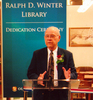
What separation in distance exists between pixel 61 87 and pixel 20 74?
780 mm

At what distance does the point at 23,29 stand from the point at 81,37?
0.87 meters

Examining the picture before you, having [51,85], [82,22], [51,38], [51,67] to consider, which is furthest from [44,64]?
[82,22]

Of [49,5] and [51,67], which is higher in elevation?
[49,5]

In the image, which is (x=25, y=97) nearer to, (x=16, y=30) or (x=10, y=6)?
(x=16, y=30)

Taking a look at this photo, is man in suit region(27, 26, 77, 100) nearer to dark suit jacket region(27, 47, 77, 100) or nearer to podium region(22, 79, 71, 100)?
dark suit jacket region(27, 47, 77, 100)

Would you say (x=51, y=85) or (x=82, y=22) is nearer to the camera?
(x=51, y=85)

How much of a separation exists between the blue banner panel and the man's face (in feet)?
0.22

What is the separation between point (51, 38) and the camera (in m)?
1.99

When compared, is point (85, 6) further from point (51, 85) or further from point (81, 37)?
point (51, 85)

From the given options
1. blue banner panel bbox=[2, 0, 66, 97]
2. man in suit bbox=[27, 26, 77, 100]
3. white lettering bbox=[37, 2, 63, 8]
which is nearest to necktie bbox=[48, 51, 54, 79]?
man in suit bbox=[27, 26, 77, 100]

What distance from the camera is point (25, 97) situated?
2.09m

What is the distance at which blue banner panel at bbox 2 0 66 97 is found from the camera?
80.9 inches

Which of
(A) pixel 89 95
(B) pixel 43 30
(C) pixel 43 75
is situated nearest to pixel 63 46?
(B) pixel 43 30

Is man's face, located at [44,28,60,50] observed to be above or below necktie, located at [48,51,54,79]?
above
